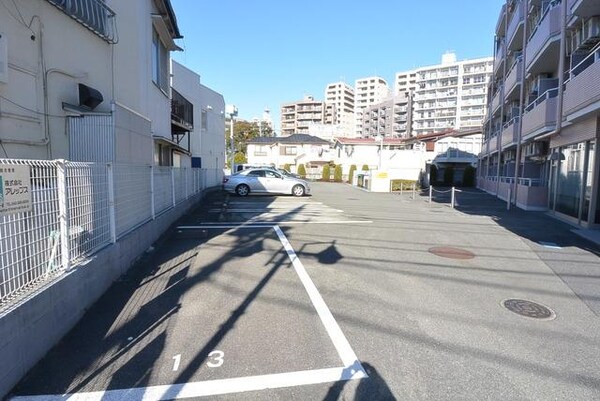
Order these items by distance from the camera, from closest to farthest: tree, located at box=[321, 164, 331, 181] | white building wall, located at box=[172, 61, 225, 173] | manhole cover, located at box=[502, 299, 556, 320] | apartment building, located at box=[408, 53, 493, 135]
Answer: manhole cover, located at box=[502, 299, 556, 320]
white building wall, located at box=[172, 61, 225, 173]
tree, located at box=[321, 164, 331, 181]
apartment building, located at box=[408, 53, 493, 135]

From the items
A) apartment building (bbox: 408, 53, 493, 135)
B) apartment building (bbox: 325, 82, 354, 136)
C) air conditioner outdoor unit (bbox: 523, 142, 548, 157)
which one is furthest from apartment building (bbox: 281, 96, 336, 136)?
air conditioner outdoor unit (bbox: 523, 142, 548, 157)

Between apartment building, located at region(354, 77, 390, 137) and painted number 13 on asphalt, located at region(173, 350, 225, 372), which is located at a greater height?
apartment building, located at region(354, 77, 390, 137)

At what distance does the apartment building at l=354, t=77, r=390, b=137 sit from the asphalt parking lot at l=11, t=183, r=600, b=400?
408ft

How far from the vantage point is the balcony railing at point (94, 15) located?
6703 millimetres

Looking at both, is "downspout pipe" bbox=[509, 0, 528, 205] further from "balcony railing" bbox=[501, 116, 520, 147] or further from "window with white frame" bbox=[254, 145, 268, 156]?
"window with white frame" bbox=[254, 145, 268, 156]

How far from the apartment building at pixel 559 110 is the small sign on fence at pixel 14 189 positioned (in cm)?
1131

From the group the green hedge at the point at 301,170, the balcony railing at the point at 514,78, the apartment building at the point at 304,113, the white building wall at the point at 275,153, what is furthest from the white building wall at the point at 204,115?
the apartment building at the point at 304,113

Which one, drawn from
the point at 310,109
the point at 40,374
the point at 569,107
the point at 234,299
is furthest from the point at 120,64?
the point at 310,109

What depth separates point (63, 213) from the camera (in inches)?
157

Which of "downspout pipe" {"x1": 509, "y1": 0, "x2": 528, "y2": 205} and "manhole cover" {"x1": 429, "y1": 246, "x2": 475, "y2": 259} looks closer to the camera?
"manhole cover" {"x1": 429, "y1": 246, "x2": 475, "y2": 259}

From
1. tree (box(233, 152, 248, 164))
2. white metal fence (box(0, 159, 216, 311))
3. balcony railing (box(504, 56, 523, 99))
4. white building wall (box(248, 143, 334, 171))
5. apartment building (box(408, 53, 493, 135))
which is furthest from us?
apartment building (box(408, 53, 493, 135))

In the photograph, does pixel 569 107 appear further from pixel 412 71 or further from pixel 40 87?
pixel 412 71

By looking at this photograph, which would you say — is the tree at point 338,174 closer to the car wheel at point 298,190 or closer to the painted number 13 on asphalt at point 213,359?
the car wheel at point 298,190

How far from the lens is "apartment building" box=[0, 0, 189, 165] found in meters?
5.66
